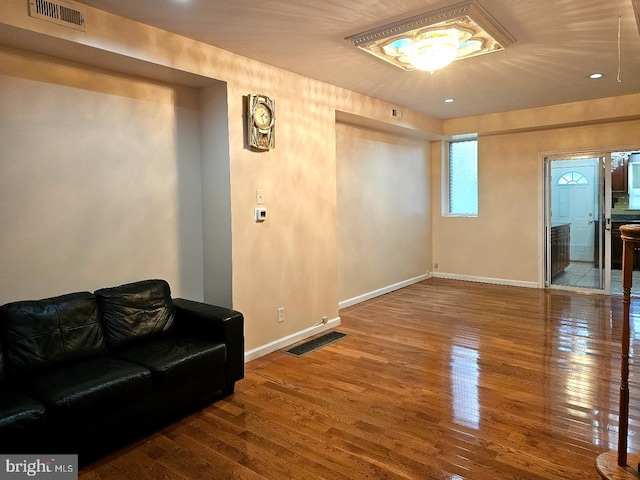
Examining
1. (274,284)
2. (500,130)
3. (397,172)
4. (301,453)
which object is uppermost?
(500,130)

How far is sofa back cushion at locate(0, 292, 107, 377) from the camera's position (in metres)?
2.50

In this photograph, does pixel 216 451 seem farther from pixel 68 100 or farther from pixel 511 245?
pixel 511 245

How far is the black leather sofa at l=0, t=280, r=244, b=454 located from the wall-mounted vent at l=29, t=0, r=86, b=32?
5.60 feet

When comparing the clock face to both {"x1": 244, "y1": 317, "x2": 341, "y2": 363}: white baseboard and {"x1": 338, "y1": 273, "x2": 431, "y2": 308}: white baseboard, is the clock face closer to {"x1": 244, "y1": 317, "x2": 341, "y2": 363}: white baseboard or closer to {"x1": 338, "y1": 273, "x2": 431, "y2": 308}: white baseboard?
{"x1": 244, "y1": 317, "x2": 341, "y2": 363}: white baseboard

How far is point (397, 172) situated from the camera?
6695 mm

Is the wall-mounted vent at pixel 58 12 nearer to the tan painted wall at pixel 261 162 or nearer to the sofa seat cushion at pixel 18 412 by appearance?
the tan painted wall at pixel 261 162

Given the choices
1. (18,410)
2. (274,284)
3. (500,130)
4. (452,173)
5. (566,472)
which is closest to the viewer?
(18,410)

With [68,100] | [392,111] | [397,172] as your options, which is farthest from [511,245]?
[68,100]

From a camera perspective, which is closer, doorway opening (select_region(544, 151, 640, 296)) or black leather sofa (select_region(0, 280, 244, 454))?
black leather sofa (select_region(0, 280, 244, 454))

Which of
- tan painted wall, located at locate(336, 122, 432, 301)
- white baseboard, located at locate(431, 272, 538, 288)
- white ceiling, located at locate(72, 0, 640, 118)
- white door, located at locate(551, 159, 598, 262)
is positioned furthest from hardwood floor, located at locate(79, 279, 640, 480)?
white ceiling, located at locate(72, 0, 640, 118)

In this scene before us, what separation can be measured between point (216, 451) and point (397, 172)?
510 centimetres

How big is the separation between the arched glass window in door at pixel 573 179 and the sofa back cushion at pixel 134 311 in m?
5.86

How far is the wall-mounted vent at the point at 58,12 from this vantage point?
2527 millimetres

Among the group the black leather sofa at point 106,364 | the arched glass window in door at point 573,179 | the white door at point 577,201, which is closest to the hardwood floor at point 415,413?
the black leather sofa at point 106,364
